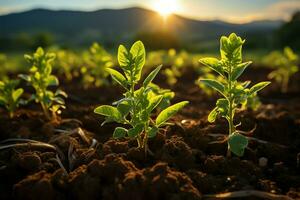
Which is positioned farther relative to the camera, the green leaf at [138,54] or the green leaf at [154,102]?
the green leaf at [138,54]

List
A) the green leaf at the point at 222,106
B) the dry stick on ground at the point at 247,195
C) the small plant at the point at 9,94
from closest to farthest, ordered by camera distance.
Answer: the dry stick on ground at the point at 247,195, the green leaf at the point at 222,106, the small plant at the point at 9,94

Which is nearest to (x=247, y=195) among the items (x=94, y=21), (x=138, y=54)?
(x=138, y=54)

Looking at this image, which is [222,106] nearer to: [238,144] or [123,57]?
[238,144]

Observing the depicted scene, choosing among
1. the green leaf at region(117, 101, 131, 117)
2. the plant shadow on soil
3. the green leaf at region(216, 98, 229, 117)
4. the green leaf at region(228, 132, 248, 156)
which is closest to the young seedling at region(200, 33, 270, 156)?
the green leaf at region(216, 98, 229, 117)

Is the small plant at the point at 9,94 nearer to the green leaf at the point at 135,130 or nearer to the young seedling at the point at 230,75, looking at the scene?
the green leaf at the point at 135,130

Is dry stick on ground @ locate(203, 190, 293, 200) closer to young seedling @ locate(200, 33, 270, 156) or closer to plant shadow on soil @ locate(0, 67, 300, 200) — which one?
plant shadow on soil @ locate(0, 67, 300, 200)

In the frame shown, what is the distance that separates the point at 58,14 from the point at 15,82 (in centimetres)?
10418

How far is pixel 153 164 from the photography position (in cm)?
245

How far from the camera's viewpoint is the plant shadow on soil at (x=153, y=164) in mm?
2121

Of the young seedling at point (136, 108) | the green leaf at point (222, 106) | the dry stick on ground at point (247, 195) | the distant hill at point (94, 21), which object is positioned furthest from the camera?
the distant hill at point (94, 21)

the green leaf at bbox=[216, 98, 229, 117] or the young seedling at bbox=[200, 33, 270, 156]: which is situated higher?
the young seedling at bbox=[200, 33, 270, 156]

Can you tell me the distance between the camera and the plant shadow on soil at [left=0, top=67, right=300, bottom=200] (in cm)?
212

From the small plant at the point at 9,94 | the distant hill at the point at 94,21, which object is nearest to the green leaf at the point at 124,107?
the small plant at the point at 9,94

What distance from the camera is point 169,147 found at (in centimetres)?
255
